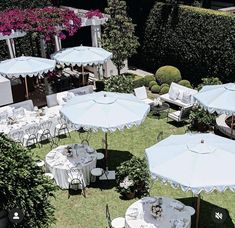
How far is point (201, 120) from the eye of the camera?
722 inches

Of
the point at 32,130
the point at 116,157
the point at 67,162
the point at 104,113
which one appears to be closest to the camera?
the point at 104,113

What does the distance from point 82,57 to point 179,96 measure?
561 centimetres

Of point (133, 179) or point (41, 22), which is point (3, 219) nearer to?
point (133, 179)

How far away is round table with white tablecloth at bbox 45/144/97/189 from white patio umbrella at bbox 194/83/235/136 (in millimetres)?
5176

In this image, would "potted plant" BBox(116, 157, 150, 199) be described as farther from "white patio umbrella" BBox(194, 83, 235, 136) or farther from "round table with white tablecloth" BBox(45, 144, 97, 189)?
"white patio umbrella" BBox(194, 83, 235, 136)

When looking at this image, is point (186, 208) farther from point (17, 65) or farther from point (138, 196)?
point (17, 65)

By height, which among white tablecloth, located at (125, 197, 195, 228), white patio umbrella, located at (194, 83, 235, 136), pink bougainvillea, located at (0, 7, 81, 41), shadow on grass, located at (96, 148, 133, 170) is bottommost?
shadow on grass, located at (96, 148, 133, 170)

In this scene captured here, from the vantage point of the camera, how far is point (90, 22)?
988 inches

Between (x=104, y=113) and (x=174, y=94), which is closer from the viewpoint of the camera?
(x=104, y=113)

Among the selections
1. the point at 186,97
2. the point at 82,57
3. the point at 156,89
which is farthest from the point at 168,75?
the point at 82,57

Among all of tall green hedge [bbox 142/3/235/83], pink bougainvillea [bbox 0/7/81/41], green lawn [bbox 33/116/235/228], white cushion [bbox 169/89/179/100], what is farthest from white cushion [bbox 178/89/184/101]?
pink bougainvillea [bbox 0/7/81/41]

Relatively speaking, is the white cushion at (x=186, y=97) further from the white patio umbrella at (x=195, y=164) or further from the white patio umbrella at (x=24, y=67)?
the white patio umbrella at (x=195, y=164)

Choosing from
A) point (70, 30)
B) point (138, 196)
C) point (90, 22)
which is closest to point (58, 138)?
point (138, 196)

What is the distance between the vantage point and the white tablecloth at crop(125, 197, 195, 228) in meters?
11.1
